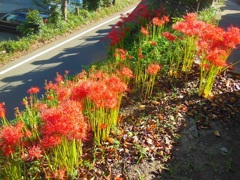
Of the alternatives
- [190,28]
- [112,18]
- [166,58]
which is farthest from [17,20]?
[190,28]

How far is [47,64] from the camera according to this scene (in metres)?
9.01

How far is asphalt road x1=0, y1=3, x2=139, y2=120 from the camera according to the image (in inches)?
281

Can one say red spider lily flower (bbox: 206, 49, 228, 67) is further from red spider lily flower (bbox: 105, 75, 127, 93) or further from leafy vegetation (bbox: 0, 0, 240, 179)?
red spider lily flower (bbox: 105, 75, 127, 93)

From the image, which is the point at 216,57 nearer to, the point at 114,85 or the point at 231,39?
the point at 231,39

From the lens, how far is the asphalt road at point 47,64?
23.4 feet

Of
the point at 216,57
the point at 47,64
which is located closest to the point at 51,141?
the point at 216,57

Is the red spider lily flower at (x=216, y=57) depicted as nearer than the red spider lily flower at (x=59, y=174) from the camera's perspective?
No

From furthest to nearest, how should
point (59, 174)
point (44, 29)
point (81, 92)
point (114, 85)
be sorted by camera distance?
1. point (44, 29)
2. point (114, 85)
3. point (81, 92)
4. point (59, 174)

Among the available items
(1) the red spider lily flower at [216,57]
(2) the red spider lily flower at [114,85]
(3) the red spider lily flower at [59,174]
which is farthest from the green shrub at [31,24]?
(3) the red spider lily flower at [59,174]

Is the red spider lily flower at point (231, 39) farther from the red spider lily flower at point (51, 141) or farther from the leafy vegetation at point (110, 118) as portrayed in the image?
the red spider lily flower at point (51, 141)

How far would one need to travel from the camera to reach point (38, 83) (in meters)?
7.69

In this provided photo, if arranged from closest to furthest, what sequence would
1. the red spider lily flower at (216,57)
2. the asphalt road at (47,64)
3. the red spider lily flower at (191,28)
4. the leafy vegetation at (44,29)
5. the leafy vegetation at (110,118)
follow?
the leafy vegetation at (110,118)
the red spider lily flower at (216,57)
the red spider lily flower at (191,28)
the asphalt road at (47,64)
the leafy vegetation at (44,29)

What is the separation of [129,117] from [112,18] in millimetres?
12922

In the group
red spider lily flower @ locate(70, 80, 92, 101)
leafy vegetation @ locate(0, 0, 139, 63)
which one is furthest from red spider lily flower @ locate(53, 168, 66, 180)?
leafy vegetation @ locate(0, 0, 139, 63)
